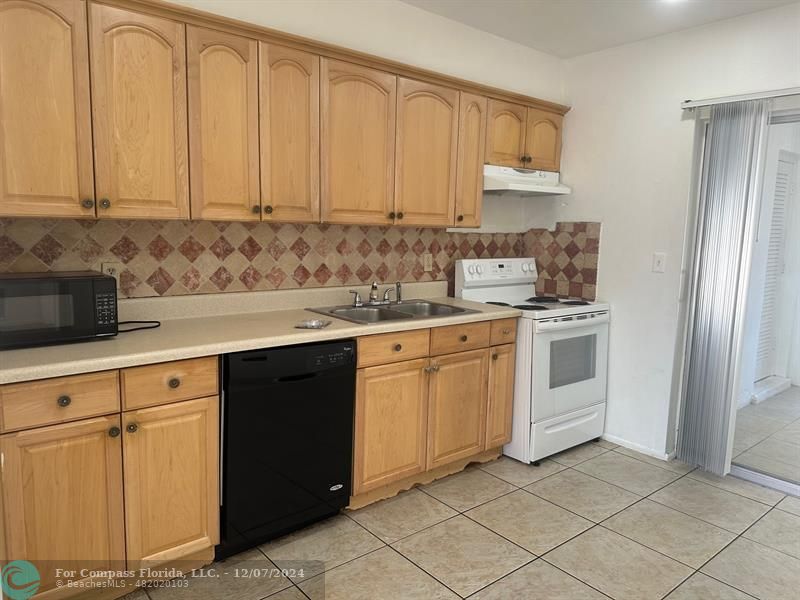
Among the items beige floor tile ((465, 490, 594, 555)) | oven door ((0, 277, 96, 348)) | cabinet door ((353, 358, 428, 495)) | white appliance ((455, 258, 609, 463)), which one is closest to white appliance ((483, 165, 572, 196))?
white appliance ((455, 258, 609, 463))

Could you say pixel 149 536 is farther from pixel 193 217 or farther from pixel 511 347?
pixel 511 347

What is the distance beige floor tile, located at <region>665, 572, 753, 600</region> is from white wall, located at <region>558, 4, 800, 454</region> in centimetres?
127

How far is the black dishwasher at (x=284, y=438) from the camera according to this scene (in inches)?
83.7

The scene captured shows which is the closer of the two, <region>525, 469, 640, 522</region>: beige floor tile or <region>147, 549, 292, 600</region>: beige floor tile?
<region>147, 549, 292, 600</region>: beige floor tile

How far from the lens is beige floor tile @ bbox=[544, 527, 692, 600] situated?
2.12 meters

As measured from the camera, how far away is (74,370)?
1.72 meters

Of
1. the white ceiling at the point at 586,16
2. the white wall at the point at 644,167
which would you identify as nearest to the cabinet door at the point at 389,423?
the white wall at the point at 644,167

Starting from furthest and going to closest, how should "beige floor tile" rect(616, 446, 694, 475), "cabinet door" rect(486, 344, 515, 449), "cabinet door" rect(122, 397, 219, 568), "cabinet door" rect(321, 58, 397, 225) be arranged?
"beige floor tile" rect(616, 446, 694, 475) < "cabinet door" rect(486, 344, 515, 449) < "cabinet door" rect(321, 58, 397, 225) < "cabinet door" rect(122, 397, 219, 568)

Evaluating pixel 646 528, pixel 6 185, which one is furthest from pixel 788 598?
pixel 6 185

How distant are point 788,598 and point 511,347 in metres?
1.63

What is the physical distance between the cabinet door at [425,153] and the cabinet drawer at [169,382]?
1.36m

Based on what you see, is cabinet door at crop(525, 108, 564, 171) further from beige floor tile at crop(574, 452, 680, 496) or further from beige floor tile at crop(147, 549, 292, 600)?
beige floor tile at crop(147, 549, 292, 600)

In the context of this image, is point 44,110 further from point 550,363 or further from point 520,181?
point 550,363

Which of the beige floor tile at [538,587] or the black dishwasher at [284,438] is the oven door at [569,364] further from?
the black dishwasher at [284,438]
